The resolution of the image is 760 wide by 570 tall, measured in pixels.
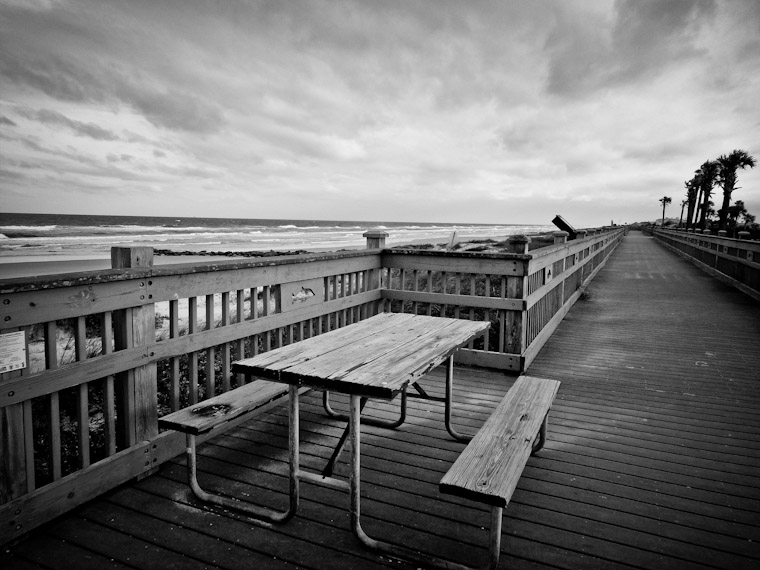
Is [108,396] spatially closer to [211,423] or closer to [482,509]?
[211,423]

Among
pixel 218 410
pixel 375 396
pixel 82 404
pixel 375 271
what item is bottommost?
pixel 218 410

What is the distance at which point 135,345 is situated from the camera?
2.50 metres

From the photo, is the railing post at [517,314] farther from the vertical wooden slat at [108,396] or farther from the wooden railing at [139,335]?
the vertical wooden slat at [108,396]

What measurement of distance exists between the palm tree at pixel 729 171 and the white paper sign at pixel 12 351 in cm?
4807

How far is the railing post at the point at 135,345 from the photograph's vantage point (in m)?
2.47

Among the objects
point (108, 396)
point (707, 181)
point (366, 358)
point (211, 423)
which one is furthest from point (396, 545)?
point (707, 181)

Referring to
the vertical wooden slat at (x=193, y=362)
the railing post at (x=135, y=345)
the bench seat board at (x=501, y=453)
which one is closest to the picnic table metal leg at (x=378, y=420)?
the bench seat board at (x=501, y=453)

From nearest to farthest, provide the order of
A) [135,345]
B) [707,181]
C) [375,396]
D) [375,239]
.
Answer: [375,396] → [135,345] → [375,239] → [707,181]

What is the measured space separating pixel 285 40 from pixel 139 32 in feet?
17.0

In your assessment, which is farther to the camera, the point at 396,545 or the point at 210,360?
the point at 210,360

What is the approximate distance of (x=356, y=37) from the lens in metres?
16.5

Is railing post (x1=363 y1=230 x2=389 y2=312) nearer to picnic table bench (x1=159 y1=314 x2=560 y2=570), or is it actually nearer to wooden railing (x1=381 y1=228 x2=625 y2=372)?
wooden railing (x1=381 y1=228 x2=625 y2=372)

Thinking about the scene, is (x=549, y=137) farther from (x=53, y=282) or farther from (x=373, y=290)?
(x=53, y=282)

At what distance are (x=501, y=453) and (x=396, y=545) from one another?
66 cm
